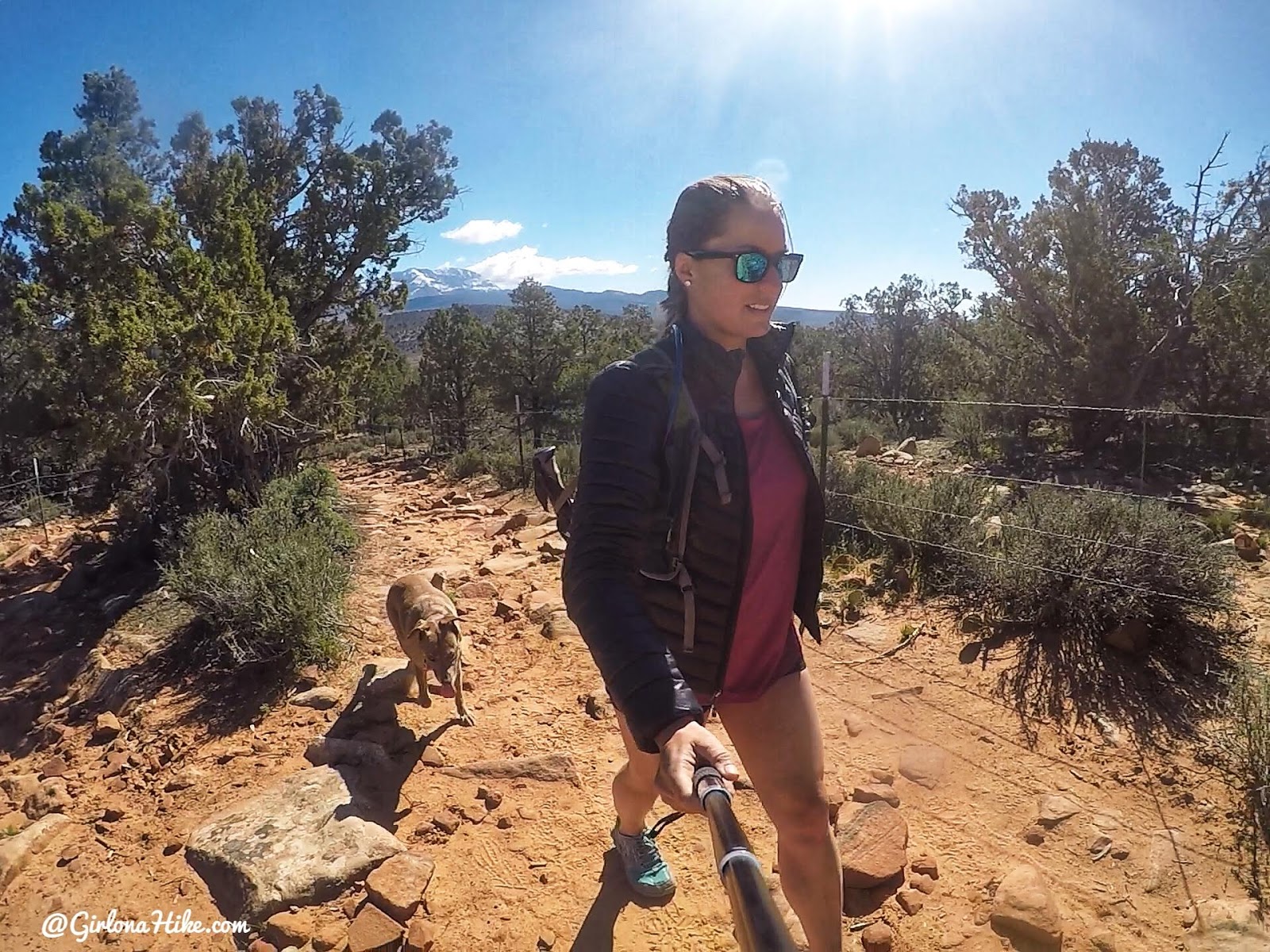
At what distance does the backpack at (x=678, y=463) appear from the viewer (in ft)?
4.43

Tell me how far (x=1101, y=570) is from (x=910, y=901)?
113 inches

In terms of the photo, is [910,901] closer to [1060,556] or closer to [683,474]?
[683,474]

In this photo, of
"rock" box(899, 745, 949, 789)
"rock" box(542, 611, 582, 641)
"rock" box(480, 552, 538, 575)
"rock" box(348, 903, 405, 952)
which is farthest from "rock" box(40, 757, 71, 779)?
"rock" box(899, 745, 949, 789)

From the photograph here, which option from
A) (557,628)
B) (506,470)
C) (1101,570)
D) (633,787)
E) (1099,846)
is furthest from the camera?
(506,470)

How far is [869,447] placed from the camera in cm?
1211

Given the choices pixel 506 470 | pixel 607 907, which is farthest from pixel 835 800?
pixel 506 470

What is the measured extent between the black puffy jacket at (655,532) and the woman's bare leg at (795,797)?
20cm

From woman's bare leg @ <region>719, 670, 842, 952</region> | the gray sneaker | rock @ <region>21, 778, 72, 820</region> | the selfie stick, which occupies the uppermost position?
the selfie stick

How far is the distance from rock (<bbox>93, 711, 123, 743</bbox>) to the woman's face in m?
4.83

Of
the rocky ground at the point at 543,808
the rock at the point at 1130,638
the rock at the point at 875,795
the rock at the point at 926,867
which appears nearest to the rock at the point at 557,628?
the rocky ground at the point at 543,808

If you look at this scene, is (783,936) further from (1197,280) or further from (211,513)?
(1197,280)

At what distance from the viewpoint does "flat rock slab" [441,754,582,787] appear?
3496 mm

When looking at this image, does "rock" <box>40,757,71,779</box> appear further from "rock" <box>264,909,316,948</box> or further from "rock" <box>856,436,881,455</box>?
"rock" <box>856,436,881,455</box>

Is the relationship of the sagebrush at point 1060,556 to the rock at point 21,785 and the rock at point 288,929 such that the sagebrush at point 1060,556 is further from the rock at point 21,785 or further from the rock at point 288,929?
the rock at point 21,785
